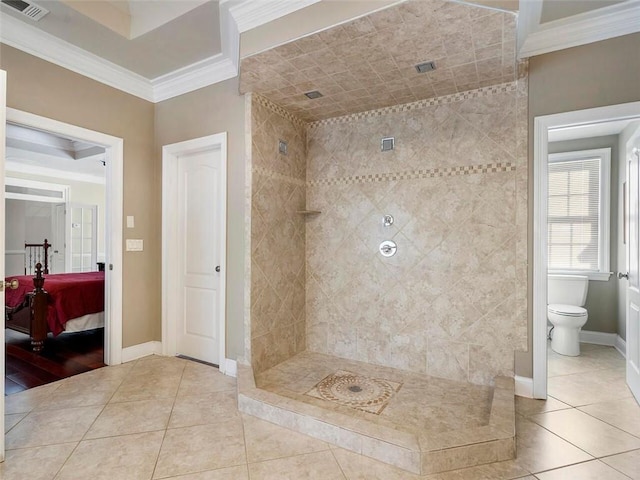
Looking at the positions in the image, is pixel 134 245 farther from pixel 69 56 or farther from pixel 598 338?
pixel 598 338

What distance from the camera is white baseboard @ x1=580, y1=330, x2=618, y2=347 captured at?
152 inches

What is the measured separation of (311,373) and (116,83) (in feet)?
10.6

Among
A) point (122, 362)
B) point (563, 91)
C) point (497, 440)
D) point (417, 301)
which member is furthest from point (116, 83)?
point (497, 440)

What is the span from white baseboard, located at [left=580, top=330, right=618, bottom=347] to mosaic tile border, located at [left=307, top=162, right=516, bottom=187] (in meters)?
2.77

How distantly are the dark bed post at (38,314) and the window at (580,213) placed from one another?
236 inches

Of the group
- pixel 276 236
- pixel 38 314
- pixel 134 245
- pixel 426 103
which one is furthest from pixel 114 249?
pixel 426 103

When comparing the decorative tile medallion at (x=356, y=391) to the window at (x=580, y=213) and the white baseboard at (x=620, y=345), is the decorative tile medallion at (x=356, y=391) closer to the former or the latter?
the white baseboard at (x=620, y=345)

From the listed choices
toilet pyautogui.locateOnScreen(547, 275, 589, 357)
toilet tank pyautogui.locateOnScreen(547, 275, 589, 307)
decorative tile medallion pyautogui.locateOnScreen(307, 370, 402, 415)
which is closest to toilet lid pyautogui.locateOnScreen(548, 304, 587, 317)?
toilet pyautogui.locateOnScreen(547, 275, 589, 357)

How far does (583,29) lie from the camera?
2330 mm

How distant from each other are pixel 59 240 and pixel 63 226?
33 cm

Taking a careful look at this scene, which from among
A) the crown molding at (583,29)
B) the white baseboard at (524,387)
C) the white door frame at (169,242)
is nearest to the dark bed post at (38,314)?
the white door frame at (169,242)

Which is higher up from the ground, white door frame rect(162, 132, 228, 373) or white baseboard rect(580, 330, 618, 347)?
white door frame rect(162, 132, 228, 373)

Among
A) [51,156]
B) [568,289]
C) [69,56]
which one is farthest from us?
[51,156]

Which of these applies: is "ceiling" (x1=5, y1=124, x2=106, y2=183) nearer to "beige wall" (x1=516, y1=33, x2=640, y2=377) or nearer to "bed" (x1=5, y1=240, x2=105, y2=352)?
"bed" (x1=5, y1=240, x2=105, y2=352)
